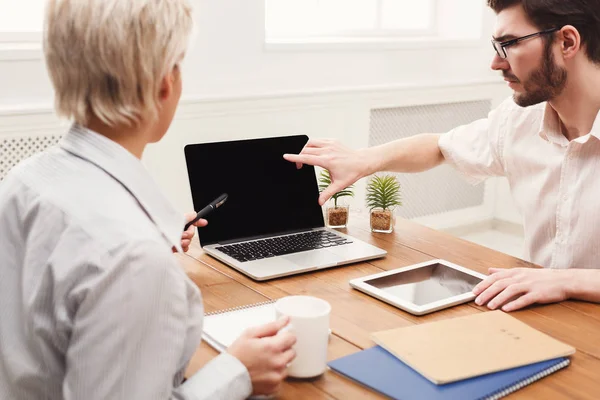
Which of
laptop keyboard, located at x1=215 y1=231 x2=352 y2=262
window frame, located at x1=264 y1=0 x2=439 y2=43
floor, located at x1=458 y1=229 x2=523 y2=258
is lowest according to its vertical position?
floor, located at x1=458 y1=229 x2=523 y2=258

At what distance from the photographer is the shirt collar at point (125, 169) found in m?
0.88

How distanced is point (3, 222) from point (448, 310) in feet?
2.54

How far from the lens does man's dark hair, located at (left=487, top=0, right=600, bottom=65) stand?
1581mm

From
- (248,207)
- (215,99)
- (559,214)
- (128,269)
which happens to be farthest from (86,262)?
(215,99)

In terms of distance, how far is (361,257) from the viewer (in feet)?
4.96

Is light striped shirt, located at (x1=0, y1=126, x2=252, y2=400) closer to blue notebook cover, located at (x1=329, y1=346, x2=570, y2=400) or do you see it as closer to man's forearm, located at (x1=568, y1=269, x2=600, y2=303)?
→ blue notebook cover, located at (x1=329, y1=346, x2=570, y2=400)

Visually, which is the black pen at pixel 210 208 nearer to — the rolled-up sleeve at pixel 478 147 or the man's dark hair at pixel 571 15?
the rolled-up sleeve at pixel 478 147

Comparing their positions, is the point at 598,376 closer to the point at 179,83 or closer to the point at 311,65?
the point at 179,83

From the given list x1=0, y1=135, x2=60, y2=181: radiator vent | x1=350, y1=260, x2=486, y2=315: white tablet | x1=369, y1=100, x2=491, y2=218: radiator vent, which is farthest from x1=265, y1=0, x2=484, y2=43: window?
x1=350, y1=260, x2=486, y2=315: white tablet

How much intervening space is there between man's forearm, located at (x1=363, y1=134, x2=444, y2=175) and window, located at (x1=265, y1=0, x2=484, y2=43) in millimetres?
1452

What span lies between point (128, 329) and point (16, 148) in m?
1.99

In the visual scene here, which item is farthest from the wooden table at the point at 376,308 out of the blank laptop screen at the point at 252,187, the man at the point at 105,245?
the man at the point at 105,245

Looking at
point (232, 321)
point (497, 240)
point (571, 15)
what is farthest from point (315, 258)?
point (497, 240)

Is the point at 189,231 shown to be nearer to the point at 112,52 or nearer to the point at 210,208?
the point at 210,208
